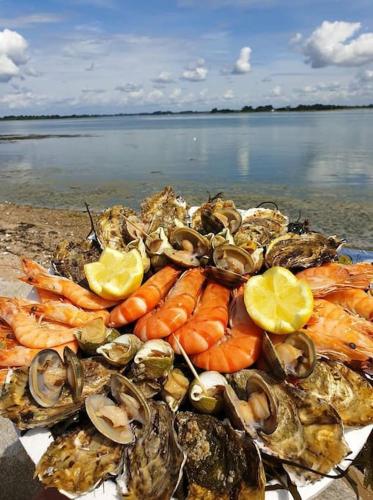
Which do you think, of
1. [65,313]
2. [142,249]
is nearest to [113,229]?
[142,249]

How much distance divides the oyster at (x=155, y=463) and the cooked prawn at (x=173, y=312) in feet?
1.21

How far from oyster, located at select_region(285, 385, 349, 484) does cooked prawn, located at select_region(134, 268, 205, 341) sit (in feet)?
1.92

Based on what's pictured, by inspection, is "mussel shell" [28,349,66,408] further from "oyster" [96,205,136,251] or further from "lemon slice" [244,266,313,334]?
"oyster" [96,205,136,251]

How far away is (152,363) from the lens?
1.74m

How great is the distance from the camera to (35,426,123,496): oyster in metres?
1.51

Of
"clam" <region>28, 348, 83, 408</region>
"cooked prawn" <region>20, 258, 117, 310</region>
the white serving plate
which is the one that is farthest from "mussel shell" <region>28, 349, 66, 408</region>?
"cooked prawn" <region>20, 258, 117, 310</region>

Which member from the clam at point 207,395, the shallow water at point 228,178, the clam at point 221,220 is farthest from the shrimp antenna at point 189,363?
the shallow water at point 228,178

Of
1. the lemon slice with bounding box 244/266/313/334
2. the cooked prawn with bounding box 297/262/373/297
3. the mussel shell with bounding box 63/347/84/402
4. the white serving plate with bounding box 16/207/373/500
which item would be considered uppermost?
the lemon slice with bounding box 244/266/313/334

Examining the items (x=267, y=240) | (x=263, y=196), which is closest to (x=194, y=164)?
(x=263, y=196)

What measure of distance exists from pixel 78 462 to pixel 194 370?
1.80 ft

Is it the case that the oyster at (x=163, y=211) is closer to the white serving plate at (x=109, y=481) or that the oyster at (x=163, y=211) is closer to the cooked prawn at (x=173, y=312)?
the cooked prawn at (x=173, y=312)

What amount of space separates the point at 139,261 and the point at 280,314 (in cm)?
81

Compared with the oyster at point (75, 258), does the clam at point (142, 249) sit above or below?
above

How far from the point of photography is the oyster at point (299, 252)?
235 centimetres
